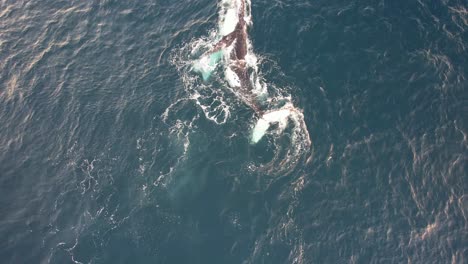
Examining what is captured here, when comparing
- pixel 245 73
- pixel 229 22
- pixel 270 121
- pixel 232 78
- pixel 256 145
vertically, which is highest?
pixel 229 22

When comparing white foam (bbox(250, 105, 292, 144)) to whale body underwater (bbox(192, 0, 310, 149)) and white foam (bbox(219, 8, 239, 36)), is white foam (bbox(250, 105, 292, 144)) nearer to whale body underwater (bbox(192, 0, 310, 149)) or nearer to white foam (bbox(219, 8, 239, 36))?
whale body underwater (bbox(192, 0, 310, 149))

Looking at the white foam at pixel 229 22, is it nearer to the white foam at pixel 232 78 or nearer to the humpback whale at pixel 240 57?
the humpback whale at pixel 240 57

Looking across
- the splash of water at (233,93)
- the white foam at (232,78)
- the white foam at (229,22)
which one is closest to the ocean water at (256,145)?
the splash of water at (233,93)

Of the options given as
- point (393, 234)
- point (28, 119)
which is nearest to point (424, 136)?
point (393, 234)

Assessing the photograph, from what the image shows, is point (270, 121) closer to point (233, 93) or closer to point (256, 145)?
point (256, 145)

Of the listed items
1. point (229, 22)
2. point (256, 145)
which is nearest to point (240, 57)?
point (229, 22)
